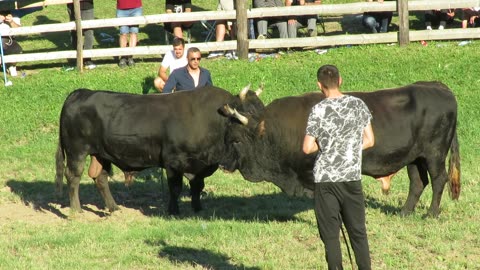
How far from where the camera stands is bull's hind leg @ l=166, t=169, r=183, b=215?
41.1ft

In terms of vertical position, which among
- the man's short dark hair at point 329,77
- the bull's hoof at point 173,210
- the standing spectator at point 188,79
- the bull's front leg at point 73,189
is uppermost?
the man's short dark hair at point 329,77

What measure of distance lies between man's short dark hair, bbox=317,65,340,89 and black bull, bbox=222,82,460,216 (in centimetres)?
357

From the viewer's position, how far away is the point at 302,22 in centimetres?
2119

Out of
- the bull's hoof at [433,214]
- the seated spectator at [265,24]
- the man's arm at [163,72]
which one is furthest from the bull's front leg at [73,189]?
the seated spectator at [265,24]

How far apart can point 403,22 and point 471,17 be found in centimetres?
220

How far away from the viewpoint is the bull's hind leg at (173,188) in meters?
12.5

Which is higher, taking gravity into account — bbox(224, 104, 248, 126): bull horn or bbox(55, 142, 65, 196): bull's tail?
bbox(224, 104, 248, 126): bull horn

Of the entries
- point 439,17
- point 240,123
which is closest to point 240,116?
point 240,123

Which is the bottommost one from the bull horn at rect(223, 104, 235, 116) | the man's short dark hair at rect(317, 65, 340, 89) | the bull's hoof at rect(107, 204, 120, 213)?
the bull's hoof at rect(107, 204, 120, 213)

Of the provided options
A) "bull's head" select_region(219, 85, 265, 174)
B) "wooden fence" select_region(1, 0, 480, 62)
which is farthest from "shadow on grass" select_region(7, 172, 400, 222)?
"wooden fence" select_region(1, 0, 480, 62)

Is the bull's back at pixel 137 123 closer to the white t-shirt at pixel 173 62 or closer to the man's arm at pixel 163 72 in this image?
the white t-shirt at pixel 173 62

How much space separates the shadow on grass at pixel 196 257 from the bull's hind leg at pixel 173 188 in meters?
1.82

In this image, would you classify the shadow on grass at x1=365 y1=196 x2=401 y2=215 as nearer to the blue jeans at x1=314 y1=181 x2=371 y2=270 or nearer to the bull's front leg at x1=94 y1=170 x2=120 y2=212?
the bull's front leg at x1=94 y1=170 x2=120 y2=212

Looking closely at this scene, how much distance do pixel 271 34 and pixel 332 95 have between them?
545 inches
